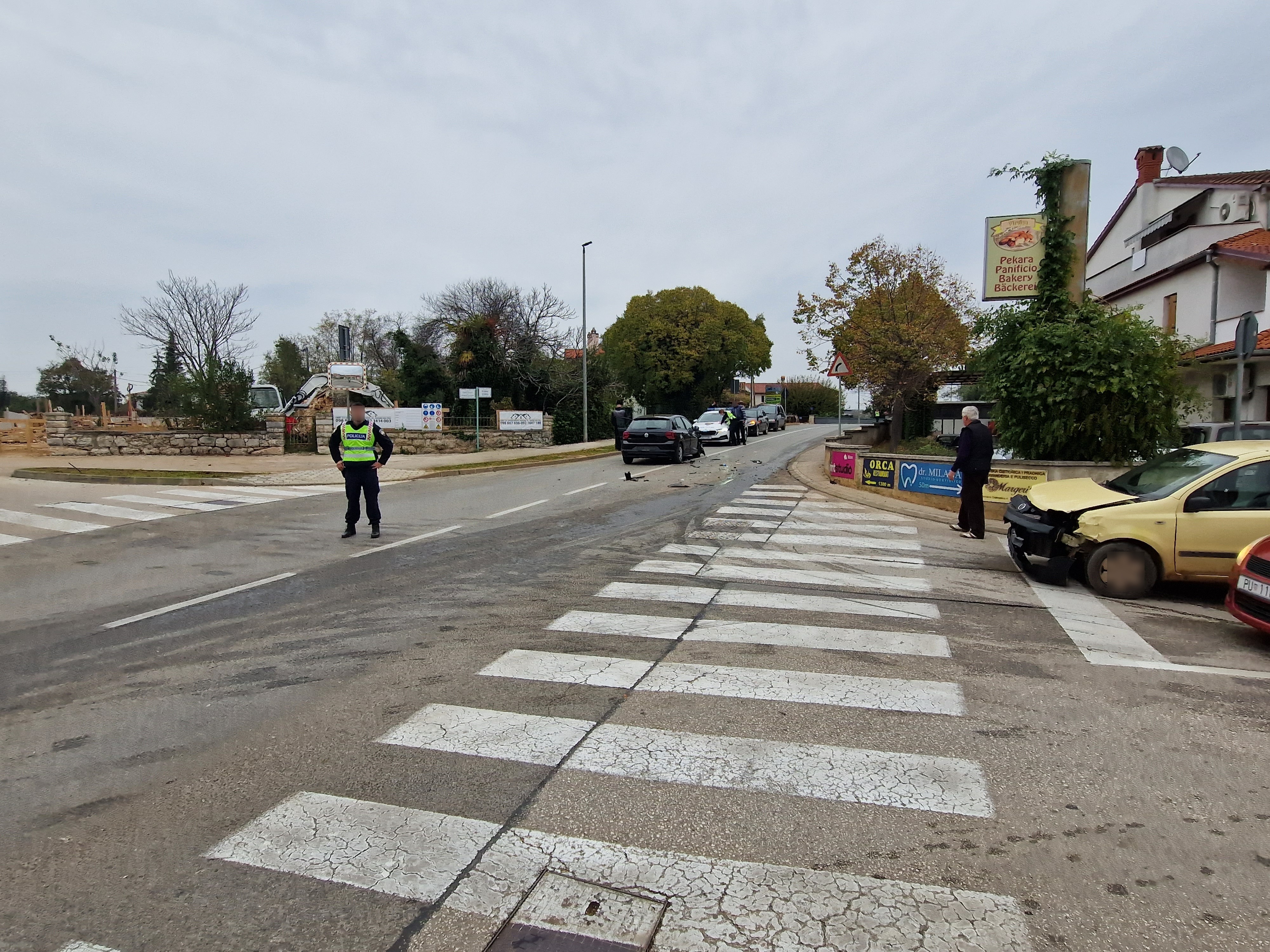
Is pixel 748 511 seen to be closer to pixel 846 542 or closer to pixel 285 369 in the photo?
pixel 846 542

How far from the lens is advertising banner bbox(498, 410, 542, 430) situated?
29438mm

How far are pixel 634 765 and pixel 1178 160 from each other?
115ft

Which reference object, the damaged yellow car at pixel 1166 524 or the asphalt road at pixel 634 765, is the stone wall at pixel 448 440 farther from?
the damaged yellow car at pixel 1166 524

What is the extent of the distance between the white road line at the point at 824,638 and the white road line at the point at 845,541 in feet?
12.0

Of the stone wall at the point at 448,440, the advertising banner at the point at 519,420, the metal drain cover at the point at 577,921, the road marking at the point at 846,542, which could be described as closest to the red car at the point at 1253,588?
the road marking at the point at 846,542

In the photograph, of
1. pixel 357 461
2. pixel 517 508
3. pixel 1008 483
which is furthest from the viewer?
pixel 517 508

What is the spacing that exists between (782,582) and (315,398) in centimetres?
2693

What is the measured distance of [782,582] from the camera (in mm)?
7516

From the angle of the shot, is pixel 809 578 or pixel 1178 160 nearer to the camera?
pixel 809 578

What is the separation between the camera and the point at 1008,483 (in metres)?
11.9

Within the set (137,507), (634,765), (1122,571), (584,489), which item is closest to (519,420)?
(584,489)

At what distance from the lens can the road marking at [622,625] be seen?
582cm

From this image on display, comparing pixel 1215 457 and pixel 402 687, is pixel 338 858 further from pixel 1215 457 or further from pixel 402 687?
pixel 1215 457

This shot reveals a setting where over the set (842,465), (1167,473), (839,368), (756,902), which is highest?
(839,368)
